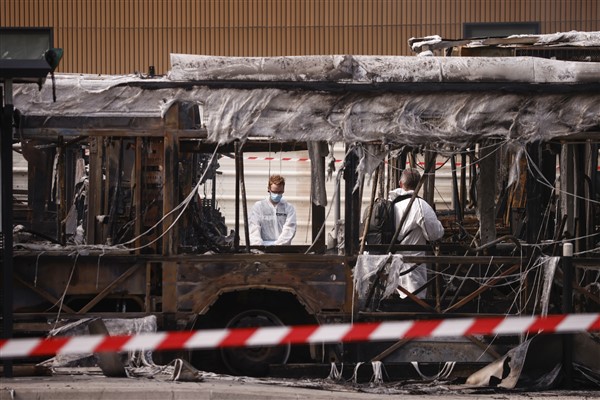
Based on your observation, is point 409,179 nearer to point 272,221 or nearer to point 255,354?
point 272,221

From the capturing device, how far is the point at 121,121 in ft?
32.9

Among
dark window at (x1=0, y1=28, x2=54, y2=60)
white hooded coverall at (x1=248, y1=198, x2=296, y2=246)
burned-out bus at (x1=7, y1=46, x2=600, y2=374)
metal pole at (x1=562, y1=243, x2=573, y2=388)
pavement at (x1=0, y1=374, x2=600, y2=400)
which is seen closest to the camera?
pavement at (x1=0, y1=374, x2=600, y2=400)

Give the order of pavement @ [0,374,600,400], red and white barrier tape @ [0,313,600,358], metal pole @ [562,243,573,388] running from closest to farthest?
red and white barrier tape @ [0,313,600,358], pavement @ [0,374,600,400], metal pole @ [562,243,573,388]

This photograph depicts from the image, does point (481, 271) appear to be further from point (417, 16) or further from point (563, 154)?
point (417, 16)

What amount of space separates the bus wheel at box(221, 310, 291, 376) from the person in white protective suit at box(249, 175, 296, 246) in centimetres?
225

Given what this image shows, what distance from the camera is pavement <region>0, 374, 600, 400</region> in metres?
8.60

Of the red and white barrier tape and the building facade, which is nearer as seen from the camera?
the red and white barrier tape

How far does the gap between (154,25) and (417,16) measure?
5232 millimetres

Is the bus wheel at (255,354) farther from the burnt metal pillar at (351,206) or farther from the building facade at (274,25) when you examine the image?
the building facade at (274,25)

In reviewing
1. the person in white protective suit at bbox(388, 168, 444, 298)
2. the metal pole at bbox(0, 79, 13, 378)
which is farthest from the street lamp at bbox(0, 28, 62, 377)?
the person in white protective suit at bbox(388, 168, 444, 298)

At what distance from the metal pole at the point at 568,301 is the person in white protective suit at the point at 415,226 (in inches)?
66.8

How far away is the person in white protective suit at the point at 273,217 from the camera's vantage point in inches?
493

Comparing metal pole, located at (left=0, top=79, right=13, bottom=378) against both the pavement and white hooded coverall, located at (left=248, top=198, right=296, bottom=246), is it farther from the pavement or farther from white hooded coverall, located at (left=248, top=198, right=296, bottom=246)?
white hooded coverall, located at (left=248, top=198, right=296, bottom=246)

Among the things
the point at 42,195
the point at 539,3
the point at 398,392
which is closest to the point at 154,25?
the point at 539,3
